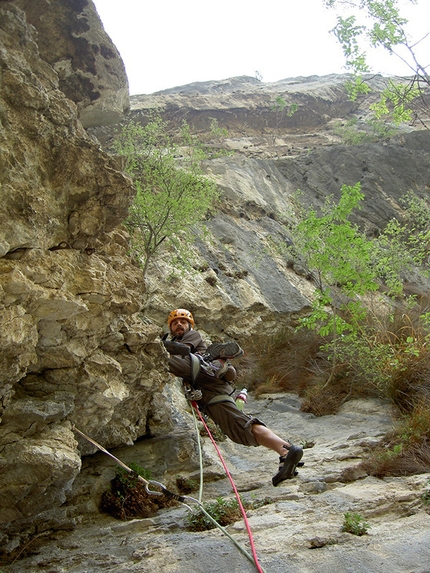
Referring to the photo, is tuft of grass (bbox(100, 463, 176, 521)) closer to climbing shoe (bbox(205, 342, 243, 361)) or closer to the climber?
the climber

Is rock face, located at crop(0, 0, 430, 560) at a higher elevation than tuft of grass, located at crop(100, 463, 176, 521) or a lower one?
higher

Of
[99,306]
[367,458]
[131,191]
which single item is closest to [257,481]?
[367,458]

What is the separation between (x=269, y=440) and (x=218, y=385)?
1162 mm

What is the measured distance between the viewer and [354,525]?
4.18 m

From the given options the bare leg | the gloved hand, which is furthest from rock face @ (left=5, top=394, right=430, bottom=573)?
the gloved hand

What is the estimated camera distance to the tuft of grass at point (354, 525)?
414cm

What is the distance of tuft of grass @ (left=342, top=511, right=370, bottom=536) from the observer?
4.14 meters

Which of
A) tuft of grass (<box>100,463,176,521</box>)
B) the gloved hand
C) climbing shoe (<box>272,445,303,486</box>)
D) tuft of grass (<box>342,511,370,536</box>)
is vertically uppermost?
the gloved hand

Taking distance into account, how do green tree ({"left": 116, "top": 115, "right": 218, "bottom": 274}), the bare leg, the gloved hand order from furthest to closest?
green tree ({"left": 116, "top": 115, "right": 218, "bottom": 274}) < the gloved hand < the bare leg

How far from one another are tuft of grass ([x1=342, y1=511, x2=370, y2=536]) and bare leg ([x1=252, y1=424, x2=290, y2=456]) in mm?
1053

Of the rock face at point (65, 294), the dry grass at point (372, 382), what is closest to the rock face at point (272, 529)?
the rock face at point (65, 294)

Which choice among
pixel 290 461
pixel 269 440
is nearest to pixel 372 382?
pixel 269 440

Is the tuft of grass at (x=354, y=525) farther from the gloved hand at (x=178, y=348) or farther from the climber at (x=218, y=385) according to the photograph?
the gloved hand at (x=178, y=348)

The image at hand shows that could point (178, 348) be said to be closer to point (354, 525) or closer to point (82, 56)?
point (354, 525)
